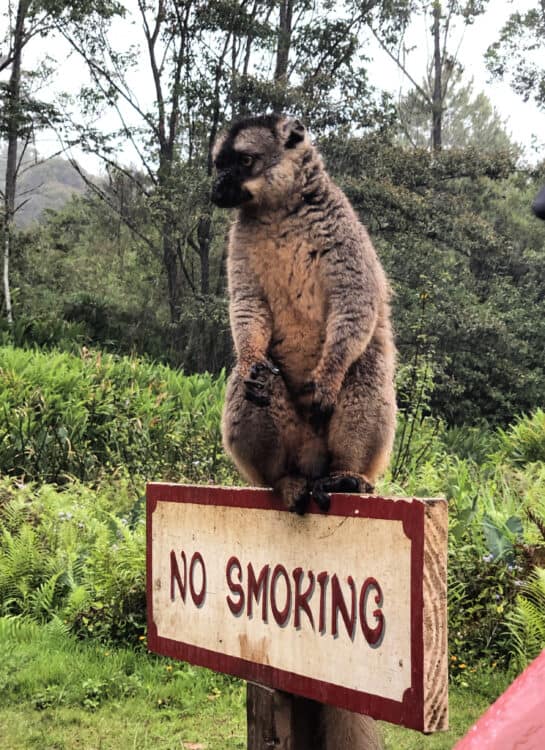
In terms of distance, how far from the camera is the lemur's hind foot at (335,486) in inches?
89.0

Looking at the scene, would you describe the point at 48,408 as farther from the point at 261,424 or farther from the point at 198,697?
the point at 261,424

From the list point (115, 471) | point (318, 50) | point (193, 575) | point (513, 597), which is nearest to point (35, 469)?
point (115, 471)

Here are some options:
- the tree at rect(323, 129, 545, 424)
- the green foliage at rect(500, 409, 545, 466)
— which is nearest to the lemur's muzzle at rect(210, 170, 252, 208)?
the green foliage at rect(500, 409, 545, 466)

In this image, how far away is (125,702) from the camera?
4.68 metres

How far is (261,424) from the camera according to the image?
Answer: 2744mm

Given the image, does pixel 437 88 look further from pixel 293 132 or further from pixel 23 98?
pixel 293 132

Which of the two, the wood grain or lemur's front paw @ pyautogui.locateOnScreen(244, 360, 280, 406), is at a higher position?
lemur's front paw @ pyautogui.locateOnScreen(244, 360, 280, 406)

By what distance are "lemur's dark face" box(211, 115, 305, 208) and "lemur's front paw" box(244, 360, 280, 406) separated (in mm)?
652

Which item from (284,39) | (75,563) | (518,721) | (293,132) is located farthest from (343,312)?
(284,39)

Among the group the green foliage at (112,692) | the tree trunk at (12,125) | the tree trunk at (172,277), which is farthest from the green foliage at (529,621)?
the tree trunk at (172,277)

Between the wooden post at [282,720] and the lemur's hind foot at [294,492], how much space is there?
1.64 ft

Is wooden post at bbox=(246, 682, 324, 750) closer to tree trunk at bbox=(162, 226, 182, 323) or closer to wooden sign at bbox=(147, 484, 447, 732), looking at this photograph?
wooden sign at bbox=(147, 484, 447, 732)

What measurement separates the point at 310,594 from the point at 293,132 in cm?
165

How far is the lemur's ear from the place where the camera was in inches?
121
